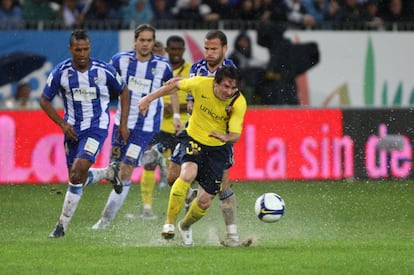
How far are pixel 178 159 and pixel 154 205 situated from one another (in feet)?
12.2

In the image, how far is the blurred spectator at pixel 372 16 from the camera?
22172 millimetres

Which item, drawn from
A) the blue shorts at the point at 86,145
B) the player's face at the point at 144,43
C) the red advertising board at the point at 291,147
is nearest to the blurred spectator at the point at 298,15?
the red advertising board at the point at 291,147

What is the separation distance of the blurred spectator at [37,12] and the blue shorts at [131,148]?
261 inches

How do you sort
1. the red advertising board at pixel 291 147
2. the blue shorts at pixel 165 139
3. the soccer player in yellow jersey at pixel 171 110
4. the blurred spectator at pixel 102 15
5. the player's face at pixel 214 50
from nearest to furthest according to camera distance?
the player's face at pixel 214 50, the soccer player in yellow jersey at pixel 171 110, the blue shorts at pixel 165 139, the red advertising board at pixel 291 147, the blurred spectator at pixel 102 15

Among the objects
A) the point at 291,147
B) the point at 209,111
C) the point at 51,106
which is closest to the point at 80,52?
the point at 51,106

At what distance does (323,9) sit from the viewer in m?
22.3

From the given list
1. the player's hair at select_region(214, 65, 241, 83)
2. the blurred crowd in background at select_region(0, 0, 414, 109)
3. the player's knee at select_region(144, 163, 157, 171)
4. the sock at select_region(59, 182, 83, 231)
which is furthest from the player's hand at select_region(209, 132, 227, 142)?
the blurred crowd in background at select_region(0, 0, 414, 109)

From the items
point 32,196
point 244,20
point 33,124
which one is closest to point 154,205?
point 32,196

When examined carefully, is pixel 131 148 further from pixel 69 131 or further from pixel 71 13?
pixel 71 13

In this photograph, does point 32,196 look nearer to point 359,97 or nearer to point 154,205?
point 154,205

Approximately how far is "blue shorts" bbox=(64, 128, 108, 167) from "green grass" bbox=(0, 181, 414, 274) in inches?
32.0

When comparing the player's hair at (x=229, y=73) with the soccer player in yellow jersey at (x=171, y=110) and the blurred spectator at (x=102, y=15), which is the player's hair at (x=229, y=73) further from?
the blurred spectator at (x=102, y=15)

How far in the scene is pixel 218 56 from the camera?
12250 millimetres

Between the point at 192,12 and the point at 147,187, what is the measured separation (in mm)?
6690
